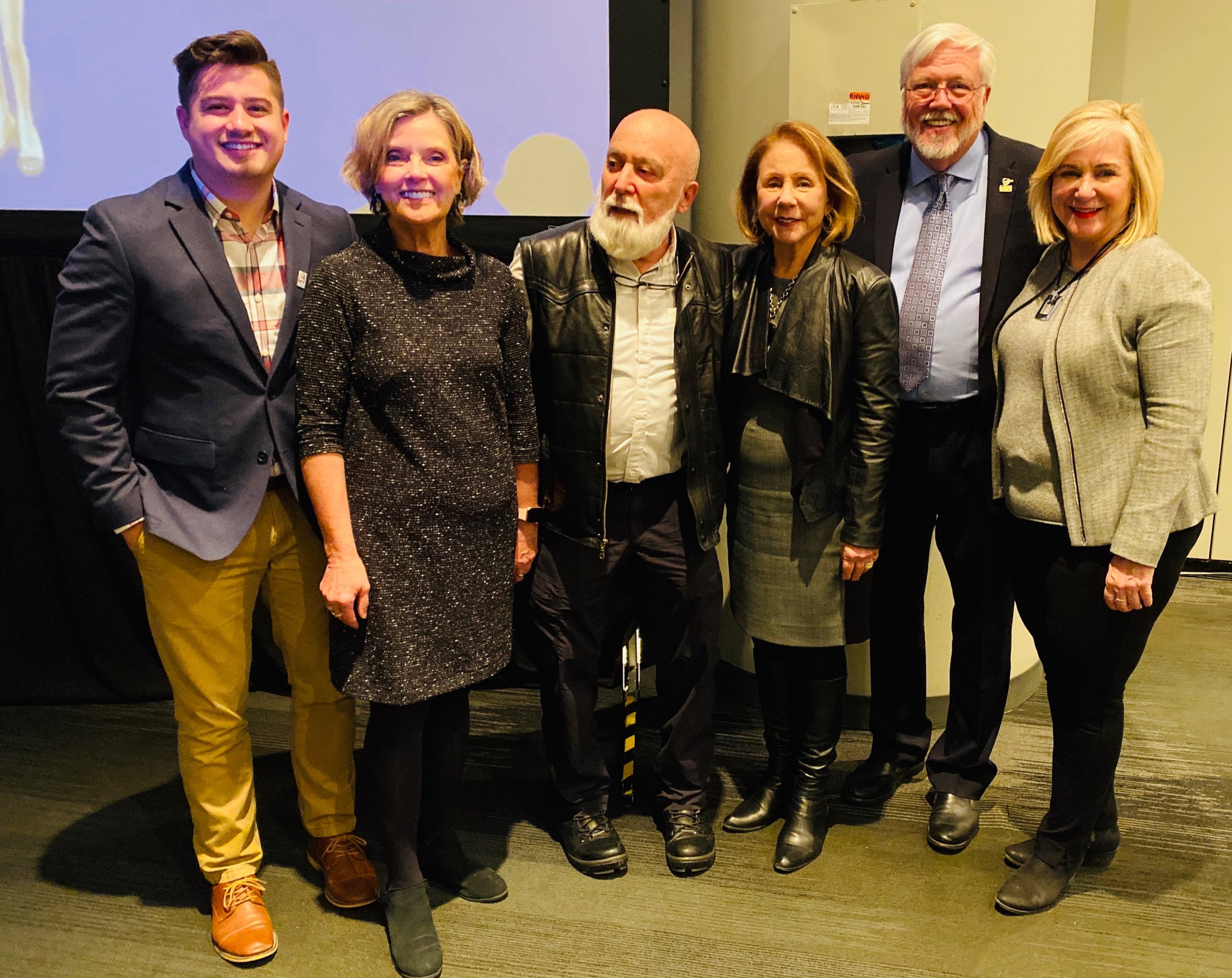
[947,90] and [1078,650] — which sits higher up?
[947,90]

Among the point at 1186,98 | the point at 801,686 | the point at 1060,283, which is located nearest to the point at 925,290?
the point at 1060,283

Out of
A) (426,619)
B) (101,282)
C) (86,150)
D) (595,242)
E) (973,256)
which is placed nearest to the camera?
(101,282)

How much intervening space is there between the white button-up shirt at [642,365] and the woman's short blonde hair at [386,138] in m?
0.30

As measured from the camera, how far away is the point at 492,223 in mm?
3092

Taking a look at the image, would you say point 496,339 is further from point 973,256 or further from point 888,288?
point 973,256

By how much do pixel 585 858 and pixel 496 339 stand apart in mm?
1202

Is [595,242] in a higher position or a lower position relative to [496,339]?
higher

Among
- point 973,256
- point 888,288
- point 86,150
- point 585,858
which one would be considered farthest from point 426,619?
point 86,150

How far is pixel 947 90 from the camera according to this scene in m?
2.25

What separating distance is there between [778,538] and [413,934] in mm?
1114

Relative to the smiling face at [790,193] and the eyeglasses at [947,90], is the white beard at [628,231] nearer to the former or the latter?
the smiling face at [790,193]

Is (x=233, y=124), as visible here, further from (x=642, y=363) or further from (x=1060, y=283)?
(x=1060, y=283)

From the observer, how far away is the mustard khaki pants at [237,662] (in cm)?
202

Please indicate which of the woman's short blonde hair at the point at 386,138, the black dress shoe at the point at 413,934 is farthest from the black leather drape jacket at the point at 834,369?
the black dress shoe at the point at 413,934
